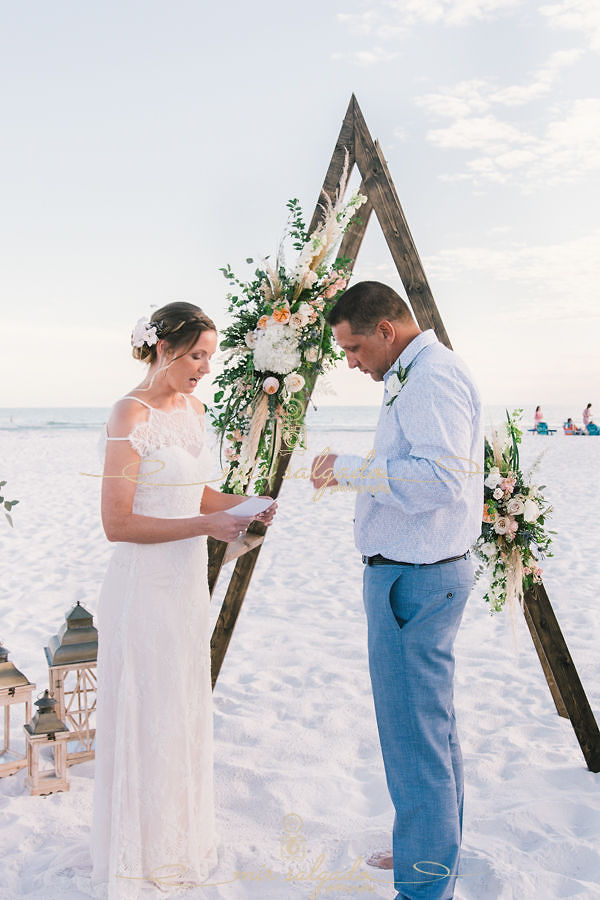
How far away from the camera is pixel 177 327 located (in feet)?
7.79

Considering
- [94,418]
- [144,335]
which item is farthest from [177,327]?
[94,418]

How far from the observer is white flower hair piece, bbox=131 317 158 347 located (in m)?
2.36

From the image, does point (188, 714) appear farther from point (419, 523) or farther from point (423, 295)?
point (423, 295)

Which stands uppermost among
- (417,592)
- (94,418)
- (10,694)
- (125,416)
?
(94,418)

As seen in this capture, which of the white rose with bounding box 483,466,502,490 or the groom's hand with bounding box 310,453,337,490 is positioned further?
the white rose with bounding box 483,466,502,490

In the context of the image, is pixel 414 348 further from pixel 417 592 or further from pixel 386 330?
pixel 417 592

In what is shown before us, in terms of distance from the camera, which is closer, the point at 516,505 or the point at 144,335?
the point at 144,335

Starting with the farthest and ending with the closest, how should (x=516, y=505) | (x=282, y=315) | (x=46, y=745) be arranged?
(x=516, y=505), (x=46, y=745), (x=282, y=315)

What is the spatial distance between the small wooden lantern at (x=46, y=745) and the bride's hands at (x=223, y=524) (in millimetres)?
1258

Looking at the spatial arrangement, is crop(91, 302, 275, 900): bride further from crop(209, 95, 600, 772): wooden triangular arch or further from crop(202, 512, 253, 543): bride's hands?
crop(209, 95, 600, 772): wooden triangular arch

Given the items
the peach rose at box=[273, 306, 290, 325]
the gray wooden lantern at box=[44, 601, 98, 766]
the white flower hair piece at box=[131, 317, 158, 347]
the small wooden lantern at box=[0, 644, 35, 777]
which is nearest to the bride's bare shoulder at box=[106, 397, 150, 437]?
the white flower hair piece at box=[131, 317, 158, 347]

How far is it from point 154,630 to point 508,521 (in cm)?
160

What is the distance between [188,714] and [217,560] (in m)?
0.78

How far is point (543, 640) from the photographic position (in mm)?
3150
